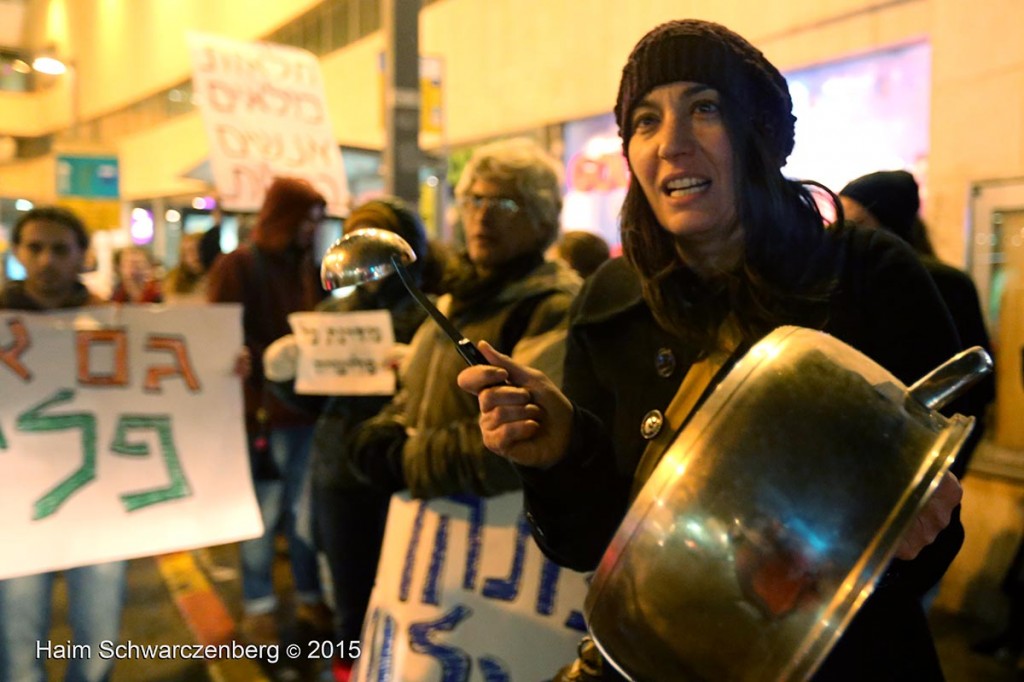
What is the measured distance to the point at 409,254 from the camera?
53.2 inches

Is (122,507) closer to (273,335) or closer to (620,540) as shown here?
(273,335)

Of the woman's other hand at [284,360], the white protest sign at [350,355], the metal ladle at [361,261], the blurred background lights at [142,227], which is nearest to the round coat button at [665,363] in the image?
the metal ladle at [361,261]

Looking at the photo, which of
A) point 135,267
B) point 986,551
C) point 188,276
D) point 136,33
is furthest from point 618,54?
point 136,33

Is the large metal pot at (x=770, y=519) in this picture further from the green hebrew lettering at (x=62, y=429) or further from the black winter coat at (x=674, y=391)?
the green hebrew lettering at (x=62, y=429)

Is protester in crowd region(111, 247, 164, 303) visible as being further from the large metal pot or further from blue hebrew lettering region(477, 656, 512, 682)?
the large metal pot

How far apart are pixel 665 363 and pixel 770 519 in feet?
1.64

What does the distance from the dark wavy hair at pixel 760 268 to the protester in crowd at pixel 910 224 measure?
99 centimetres

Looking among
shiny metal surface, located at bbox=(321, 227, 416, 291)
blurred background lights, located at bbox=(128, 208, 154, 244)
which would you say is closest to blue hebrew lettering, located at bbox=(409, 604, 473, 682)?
shiny metal surface, located at bbox=(321, 227, 416, 291)

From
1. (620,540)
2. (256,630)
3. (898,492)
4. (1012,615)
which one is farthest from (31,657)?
(1012,615)

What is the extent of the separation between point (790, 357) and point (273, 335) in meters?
3.31

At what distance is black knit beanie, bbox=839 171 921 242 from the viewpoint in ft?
7.94

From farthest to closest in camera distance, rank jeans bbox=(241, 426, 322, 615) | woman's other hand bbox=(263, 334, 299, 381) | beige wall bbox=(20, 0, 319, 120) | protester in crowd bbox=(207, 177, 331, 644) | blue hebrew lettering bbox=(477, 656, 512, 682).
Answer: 1. beige wall bbox=(20, 0, 319, 120)
2. jeans bbox=(241, 426, 322, 615)
3. protester in crowd bbox=(207, 177, 331, 644)
4. woman's other hand bbox=(263, 334, 299, 381)
5. blue hebrew lettering bbox=(477, 656, 512, 682)

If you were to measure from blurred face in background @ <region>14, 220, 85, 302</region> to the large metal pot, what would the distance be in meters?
2.86

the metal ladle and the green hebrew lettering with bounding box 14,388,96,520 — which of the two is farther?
the green hebrew lettering with bounding box 14,388,96,520
